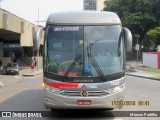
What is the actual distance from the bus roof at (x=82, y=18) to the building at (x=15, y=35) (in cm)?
2434

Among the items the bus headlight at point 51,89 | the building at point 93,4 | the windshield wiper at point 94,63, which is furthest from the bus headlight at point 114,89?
the building at point 93,4

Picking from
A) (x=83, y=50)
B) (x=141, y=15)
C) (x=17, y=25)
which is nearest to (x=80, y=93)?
(x=83, y=50)

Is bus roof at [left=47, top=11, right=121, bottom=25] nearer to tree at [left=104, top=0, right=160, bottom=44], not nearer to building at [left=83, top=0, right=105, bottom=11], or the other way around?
tree at [left=104, top=0, right=160, bottom=44]

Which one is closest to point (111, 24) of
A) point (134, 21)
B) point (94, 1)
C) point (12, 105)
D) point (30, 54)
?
point (12, 105)

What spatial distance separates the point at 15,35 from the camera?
5156 cm

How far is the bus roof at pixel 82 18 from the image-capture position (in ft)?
36.2

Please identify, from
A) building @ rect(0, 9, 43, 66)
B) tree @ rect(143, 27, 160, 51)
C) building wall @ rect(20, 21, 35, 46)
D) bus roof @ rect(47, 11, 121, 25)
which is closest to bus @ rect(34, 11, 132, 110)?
bus roof @ rect(47, 11, 121, 25)

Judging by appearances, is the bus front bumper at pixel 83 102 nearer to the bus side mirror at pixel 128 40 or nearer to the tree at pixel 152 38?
the bus side mirror at pixel 128 40

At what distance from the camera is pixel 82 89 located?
10320mm

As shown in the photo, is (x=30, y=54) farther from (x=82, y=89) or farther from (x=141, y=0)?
(x=82, y=89)

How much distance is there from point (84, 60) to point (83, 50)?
32 cm

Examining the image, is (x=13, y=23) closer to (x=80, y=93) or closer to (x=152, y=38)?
(x=152, y=38)

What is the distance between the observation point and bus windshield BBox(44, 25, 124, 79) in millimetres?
10641

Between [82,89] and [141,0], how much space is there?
2193 inches
